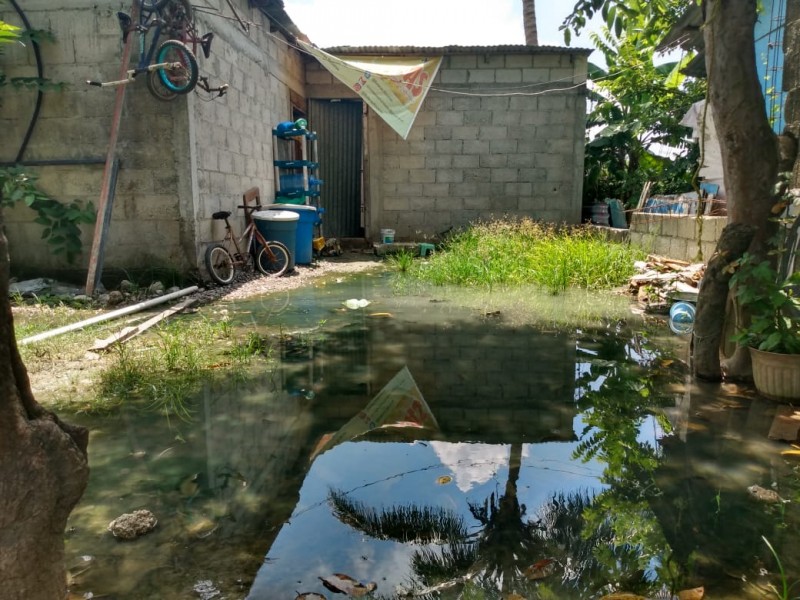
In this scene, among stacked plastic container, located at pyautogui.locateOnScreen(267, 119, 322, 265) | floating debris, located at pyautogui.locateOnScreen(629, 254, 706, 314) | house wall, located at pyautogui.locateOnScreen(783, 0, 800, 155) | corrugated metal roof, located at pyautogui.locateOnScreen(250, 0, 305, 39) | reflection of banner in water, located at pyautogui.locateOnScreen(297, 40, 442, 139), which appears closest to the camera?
house wall, located at pyautogui.locateOnScreen(783, 0, 800, 155)

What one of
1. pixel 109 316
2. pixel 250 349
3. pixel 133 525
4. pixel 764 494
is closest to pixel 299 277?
pixel 109 316

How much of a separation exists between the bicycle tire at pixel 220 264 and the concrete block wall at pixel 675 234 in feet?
16.8

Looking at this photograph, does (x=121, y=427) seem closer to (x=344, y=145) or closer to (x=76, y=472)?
(x=76, y=472)

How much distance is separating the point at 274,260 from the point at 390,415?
5.13 m

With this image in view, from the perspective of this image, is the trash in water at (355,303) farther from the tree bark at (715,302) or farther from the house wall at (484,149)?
the house wall at (484,149)

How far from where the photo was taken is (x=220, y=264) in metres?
6.71

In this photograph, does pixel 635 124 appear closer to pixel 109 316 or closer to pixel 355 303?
pixel 355 303

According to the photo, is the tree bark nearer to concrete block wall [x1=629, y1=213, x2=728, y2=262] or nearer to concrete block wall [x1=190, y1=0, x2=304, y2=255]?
concrete block wall [x1=629, y1=213, x2=728, y2=262]

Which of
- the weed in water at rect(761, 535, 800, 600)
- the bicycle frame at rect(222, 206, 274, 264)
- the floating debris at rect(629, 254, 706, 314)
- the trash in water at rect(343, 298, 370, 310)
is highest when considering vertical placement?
the bicycle frame at rect(222, 206, 274, 264)

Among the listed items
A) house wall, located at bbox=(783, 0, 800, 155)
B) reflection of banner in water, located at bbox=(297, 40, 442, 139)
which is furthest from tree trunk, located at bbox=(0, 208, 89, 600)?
reflection of banner in water, located at bbox=(297, 40, 442, 139)

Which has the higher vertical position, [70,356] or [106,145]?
[106,145]

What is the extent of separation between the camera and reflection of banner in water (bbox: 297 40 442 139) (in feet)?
28.5

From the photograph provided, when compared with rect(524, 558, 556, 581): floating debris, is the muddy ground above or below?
above

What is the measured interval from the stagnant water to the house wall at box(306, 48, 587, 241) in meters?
6.77
